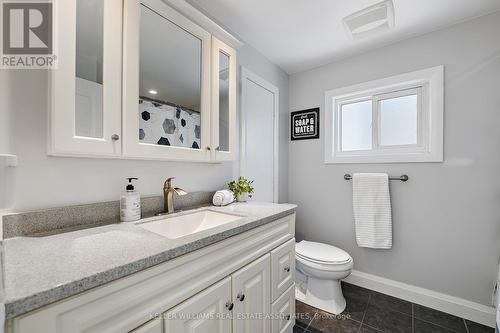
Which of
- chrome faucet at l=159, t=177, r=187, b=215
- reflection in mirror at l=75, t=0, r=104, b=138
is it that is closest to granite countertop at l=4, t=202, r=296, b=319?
chrome faucet at l=159, t=177, r=187, b=215

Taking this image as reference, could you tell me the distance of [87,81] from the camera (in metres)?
0.89

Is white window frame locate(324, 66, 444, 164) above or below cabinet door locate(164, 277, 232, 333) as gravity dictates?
above

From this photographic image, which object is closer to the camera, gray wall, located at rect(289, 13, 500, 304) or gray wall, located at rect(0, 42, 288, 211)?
gray wall, located at rect(0, 42, 288, 211)

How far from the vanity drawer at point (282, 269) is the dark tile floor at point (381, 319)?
0.48 metres

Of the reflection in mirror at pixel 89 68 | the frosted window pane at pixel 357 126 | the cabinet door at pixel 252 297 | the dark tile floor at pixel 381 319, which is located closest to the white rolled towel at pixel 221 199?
the cabinet door at pixel 252 297

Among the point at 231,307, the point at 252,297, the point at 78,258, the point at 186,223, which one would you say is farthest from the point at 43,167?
the point at 252,297

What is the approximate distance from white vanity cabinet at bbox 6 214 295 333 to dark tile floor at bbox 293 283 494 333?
35cm

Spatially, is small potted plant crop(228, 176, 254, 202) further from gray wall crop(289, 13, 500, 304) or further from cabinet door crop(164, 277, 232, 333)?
gray wall crop(289, 13, 500, 304)

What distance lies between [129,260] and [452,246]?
2240 millimetres

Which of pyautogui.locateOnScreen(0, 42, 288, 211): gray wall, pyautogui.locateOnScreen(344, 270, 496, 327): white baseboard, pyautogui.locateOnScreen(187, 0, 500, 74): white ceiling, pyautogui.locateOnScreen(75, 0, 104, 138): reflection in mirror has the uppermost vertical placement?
pyautogui.locateOnScreen(187, 0, 500, 74): white ceiling

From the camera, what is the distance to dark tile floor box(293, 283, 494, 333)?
58.9 inches

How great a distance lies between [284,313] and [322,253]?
63 cm

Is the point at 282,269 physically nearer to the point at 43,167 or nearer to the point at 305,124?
the point at 43,167

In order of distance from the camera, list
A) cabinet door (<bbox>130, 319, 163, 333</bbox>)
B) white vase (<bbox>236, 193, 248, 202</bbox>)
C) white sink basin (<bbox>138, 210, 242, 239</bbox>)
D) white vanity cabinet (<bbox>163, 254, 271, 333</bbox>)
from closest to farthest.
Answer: cabinet door (<bbox>130, 319, 163, 333</bbox>) → white vanity cabinet (<bbox>163, 254, 271, 333</bbox>) → white sink basin (<bbox>138, 210, 242, 239</bbox>) → white vase (<bbox>236, 193, 248, 202</bbox>)
